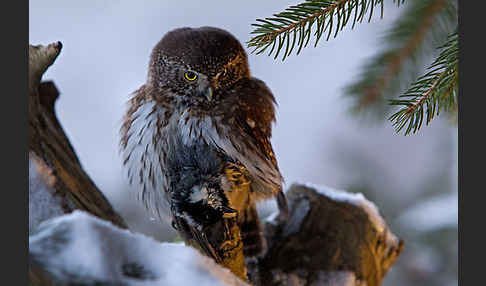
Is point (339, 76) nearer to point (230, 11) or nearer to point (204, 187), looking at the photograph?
point (230, 11)

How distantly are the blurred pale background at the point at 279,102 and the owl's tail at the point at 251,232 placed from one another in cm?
10

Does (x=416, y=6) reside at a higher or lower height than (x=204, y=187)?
higher

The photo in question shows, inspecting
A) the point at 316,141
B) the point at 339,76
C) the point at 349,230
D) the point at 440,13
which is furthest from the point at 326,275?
the point at 440,13

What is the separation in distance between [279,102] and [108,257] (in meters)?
0.43

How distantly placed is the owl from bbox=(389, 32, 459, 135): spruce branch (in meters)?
0.23

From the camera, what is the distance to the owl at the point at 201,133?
2.23ft

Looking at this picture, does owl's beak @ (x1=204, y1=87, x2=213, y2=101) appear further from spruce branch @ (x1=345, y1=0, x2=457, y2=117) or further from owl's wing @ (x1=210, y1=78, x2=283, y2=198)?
spruce branch @ (x1=345, y1=0, x2=457, y2=117)

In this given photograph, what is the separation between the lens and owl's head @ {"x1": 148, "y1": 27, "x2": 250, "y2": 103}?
676mm

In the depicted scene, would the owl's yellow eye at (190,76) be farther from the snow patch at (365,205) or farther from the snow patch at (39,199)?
the snow patch at (365,205)

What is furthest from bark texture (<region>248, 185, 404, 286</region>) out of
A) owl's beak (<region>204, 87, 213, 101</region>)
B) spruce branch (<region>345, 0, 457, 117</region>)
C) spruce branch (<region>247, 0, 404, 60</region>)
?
spruce branch (<region>247, 0, 404, 60</region>)

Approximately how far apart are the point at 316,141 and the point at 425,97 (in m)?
0.54

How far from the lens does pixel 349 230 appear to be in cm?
105

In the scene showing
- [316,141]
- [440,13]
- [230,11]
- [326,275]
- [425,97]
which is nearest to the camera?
[425,97]

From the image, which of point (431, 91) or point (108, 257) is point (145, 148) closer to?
point (108, 257)
